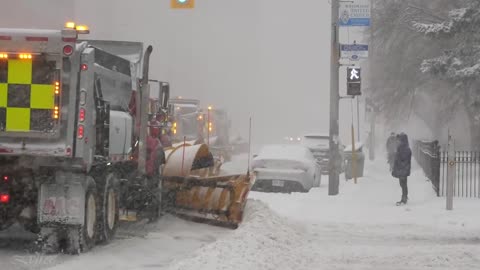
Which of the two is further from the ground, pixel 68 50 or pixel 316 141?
pixel 68 50

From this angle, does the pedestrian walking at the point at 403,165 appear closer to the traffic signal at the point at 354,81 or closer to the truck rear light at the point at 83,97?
the traffic signal at the point at 354,81

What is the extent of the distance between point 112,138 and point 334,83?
9.30 m

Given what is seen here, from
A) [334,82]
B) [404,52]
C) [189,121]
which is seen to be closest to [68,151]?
[334,82]

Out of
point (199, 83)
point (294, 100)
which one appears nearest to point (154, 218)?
point (199, 83)

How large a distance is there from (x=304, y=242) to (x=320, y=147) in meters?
16.5

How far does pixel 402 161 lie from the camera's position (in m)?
15.4

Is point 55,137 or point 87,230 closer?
point 55,137

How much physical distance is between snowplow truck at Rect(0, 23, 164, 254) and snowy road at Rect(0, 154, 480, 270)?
16.7 inches

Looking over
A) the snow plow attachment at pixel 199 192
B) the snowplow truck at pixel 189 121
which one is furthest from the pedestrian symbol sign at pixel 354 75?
the snowplow truck at pixel 189 121

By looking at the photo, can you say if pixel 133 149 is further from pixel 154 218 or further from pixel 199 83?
pixel 199 83

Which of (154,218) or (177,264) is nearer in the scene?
(177,264)

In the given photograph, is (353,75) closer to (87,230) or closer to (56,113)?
(87,230)

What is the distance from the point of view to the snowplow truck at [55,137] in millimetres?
8211

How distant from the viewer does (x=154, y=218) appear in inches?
473
